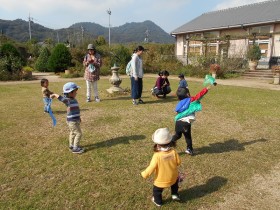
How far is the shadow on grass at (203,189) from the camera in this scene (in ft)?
10.1

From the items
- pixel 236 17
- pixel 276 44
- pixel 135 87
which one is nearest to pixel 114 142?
pixel 135 87

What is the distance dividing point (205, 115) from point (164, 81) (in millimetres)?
Answer: 2800

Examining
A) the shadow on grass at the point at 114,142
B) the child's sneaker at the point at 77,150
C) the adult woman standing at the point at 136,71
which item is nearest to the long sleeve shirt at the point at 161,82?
the adult woman standing at the point at 136,71

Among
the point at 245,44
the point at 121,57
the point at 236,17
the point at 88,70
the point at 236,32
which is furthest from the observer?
the point at 236,17

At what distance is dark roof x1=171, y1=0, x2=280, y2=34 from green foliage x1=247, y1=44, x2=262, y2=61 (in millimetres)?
3438

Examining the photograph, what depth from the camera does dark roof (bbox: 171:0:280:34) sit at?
868 inches

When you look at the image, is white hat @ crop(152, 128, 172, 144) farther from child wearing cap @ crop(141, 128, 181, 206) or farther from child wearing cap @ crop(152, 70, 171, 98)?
child wearing cap @ crop(152, 70, 171, 98)

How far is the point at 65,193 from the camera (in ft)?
10.2

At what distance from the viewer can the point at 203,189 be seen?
3229mm

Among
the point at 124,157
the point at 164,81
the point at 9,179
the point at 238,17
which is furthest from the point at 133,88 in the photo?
the point at 238,17

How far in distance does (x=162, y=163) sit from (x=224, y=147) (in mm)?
2284

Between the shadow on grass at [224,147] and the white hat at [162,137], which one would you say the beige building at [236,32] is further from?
the white hat at [162,137]

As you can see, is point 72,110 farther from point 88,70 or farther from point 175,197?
point 88,70

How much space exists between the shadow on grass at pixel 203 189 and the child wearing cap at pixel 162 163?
0.37 metres
